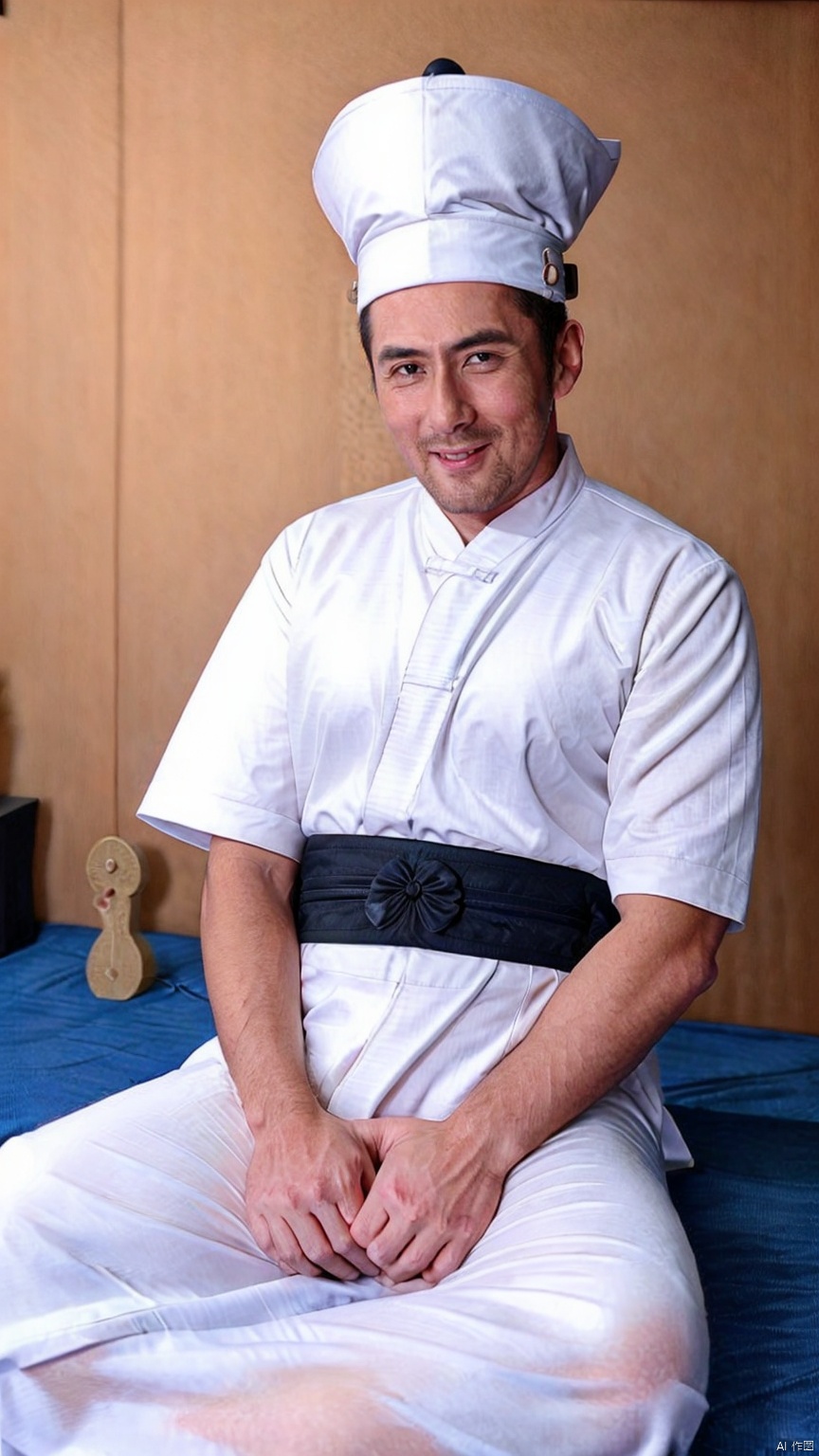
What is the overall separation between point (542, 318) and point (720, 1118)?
1.31m

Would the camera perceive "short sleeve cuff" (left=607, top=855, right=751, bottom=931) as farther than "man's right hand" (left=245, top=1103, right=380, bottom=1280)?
Yes

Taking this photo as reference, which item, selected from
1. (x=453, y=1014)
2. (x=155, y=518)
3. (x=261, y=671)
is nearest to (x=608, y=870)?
(x=453, y=1014)

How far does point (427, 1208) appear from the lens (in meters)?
1.36

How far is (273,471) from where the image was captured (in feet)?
10.0

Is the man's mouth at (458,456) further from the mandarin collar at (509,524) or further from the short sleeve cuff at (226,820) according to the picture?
the short sleeve cuff at (226,820)

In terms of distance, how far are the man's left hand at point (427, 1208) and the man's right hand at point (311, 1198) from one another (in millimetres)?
19

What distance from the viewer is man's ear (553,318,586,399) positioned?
163 centimetres

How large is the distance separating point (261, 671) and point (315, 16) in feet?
5.95

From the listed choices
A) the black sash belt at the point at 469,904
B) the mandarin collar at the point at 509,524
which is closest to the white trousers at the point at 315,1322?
the black sash belt at the point at 469,904

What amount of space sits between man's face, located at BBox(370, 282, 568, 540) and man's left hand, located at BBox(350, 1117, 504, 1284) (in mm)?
692

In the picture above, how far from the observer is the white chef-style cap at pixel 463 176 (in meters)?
1.52

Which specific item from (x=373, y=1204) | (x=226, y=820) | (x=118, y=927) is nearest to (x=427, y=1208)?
(x=373, y=1204)

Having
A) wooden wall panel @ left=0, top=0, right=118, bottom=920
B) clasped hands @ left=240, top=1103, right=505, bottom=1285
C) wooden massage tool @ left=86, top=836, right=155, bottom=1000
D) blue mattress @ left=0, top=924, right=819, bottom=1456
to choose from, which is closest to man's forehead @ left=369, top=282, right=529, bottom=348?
clasped hands @ left=240, top=1103, right=505, bottom=1285

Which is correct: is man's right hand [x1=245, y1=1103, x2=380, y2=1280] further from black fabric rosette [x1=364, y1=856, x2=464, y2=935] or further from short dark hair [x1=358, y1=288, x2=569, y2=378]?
short dark hair [x1=358, y1=288, x2=569, y2=378]
